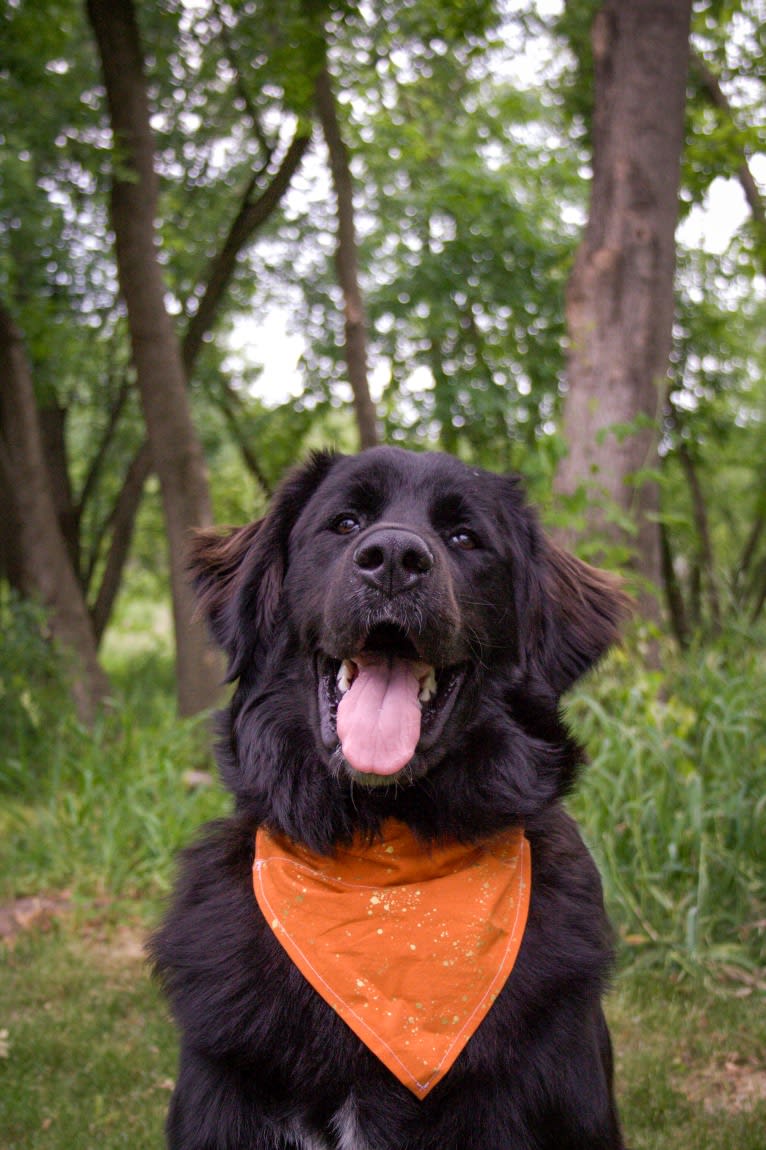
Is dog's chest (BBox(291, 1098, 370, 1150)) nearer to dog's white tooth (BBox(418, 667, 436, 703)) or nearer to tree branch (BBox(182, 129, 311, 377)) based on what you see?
dog's white tooth (BBox(418, 667, 436, 703))

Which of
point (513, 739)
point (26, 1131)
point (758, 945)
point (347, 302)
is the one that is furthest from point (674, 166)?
point (26, 1131)

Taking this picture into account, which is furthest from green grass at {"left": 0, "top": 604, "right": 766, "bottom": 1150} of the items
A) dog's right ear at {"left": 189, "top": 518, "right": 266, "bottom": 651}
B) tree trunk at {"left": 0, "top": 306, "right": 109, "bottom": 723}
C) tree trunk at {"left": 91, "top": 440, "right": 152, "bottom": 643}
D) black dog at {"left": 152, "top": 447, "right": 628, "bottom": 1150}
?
tree trunk at {"left": 91, "top": 440, "right": 152, "bottom": 643}

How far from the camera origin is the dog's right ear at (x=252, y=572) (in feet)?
9.86

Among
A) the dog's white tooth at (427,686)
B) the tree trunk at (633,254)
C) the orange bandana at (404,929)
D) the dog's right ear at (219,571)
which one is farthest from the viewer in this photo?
the tree trunk at (633,254)

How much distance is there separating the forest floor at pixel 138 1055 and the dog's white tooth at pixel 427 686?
1.74 metres

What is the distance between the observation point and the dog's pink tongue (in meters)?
2.56

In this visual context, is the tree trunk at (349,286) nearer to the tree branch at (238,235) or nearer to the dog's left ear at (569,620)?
the tree branch at (238,235)

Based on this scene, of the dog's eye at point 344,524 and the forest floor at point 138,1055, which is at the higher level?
the dog's eye at point 344,524

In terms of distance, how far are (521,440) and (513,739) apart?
9858 millimetres

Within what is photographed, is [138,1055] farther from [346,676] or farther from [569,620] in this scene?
[569,620]

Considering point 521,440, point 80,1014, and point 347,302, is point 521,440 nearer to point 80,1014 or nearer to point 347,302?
point 347,302

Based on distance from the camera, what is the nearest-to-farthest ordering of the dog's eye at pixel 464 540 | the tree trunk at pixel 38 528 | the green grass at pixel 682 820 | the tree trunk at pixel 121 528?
1. the dog's eye at pixel 464 540
2. the green grass at pixel 682 820
3. the tree trunk at pixel 38 528
4. the tree trunk at pixel 121 528

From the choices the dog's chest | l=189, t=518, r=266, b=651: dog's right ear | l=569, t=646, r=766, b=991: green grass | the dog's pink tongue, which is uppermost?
l=189, t=518, r=266, b=651: dog's right ear

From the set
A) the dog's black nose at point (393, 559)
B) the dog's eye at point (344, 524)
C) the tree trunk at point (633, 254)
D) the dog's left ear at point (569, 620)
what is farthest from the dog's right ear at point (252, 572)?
the tree trunk at point (633, 254)
